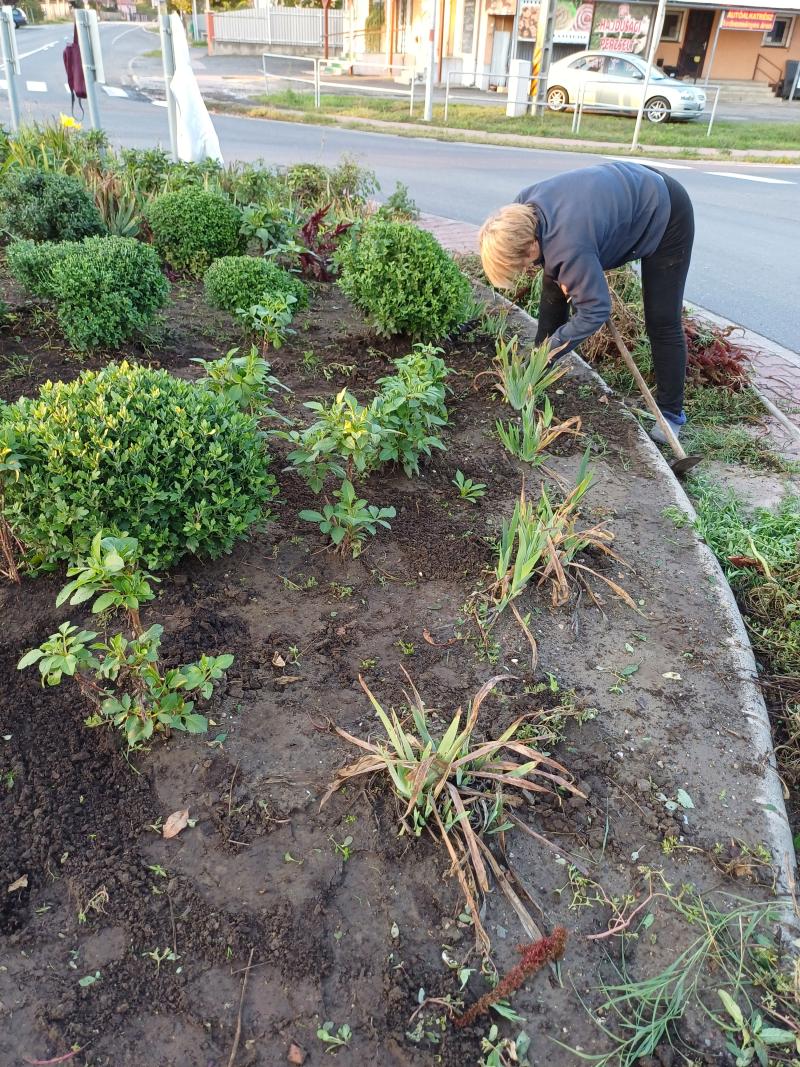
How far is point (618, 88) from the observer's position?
19.1 meters

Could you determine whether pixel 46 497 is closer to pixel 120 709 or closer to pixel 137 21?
pixel 120 709

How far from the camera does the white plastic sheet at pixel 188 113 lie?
725 cm

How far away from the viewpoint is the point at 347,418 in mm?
2918

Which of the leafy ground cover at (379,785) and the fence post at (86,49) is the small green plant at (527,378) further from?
the fence post at (86,49)

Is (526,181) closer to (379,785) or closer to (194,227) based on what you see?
(194,227)

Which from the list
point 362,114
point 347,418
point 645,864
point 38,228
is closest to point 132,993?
point 645,864

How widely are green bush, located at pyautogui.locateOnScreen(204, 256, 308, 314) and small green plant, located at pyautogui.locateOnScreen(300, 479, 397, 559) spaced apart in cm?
221

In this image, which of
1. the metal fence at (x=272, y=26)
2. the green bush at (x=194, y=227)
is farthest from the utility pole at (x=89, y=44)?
the metal fence at (x=272, y=26)

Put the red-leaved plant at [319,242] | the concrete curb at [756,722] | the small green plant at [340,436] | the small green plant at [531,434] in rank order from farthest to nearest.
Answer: the red-leaved plant at [319,242] → the small green plant at [531,434] → the small green plant at [340,436] → the concrete curb at [756,722]

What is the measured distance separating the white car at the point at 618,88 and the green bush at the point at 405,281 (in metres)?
17.0

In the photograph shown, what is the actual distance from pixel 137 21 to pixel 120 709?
2642 inches

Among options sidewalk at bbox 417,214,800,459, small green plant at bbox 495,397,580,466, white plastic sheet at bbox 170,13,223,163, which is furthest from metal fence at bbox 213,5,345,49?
small green plant at bbox 495,397,580,466

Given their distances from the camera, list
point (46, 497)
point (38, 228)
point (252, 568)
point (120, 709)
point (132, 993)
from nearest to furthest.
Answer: point (132, 993)
point (120, 709)
point (46, 497)
point (252, 568)
point (38, 228)

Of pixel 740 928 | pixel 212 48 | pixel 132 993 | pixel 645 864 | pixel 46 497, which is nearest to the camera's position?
pixel 132 993
